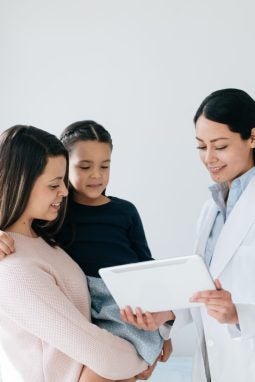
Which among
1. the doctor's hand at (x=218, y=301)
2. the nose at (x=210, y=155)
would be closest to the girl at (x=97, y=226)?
the doctor's hand at (x=218, y=301)

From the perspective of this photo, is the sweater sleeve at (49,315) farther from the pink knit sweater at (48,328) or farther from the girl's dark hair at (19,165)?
the girl's dark hair at (19,165)

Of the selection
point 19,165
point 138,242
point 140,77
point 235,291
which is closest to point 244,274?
point 235,291

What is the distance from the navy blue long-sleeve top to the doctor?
212mm

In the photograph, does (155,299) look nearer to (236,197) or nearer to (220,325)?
(220,325)

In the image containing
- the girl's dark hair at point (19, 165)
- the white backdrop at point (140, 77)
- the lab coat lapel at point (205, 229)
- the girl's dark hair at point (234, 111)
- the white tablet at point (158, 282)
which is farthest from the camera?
the white backdrop at point (140, 77)

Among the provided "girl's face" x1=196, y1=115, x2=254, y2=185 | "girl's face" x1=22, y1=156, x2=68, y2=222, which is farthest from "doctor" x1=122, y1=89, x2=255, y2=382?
"girl's face" x1=22, y1=156, x2=68, y2=222

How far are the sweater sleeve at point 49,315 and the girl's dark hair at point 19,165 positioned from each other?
0.14 metres

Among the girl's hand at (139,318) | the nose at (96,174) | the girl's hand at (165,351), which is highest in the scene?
the nose at (96,174)

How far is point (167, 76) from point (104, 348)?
2.12m

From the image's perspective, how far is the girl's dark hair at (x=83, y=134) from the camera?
69.2 inches

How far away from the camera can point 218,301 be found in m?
1.31

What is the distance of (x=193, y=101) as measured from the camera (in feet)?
10.4

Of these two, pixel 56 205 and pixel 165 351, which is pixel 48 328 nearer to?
pixel 56 205

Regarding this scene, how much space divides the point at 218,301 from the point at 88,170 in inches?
24.0
